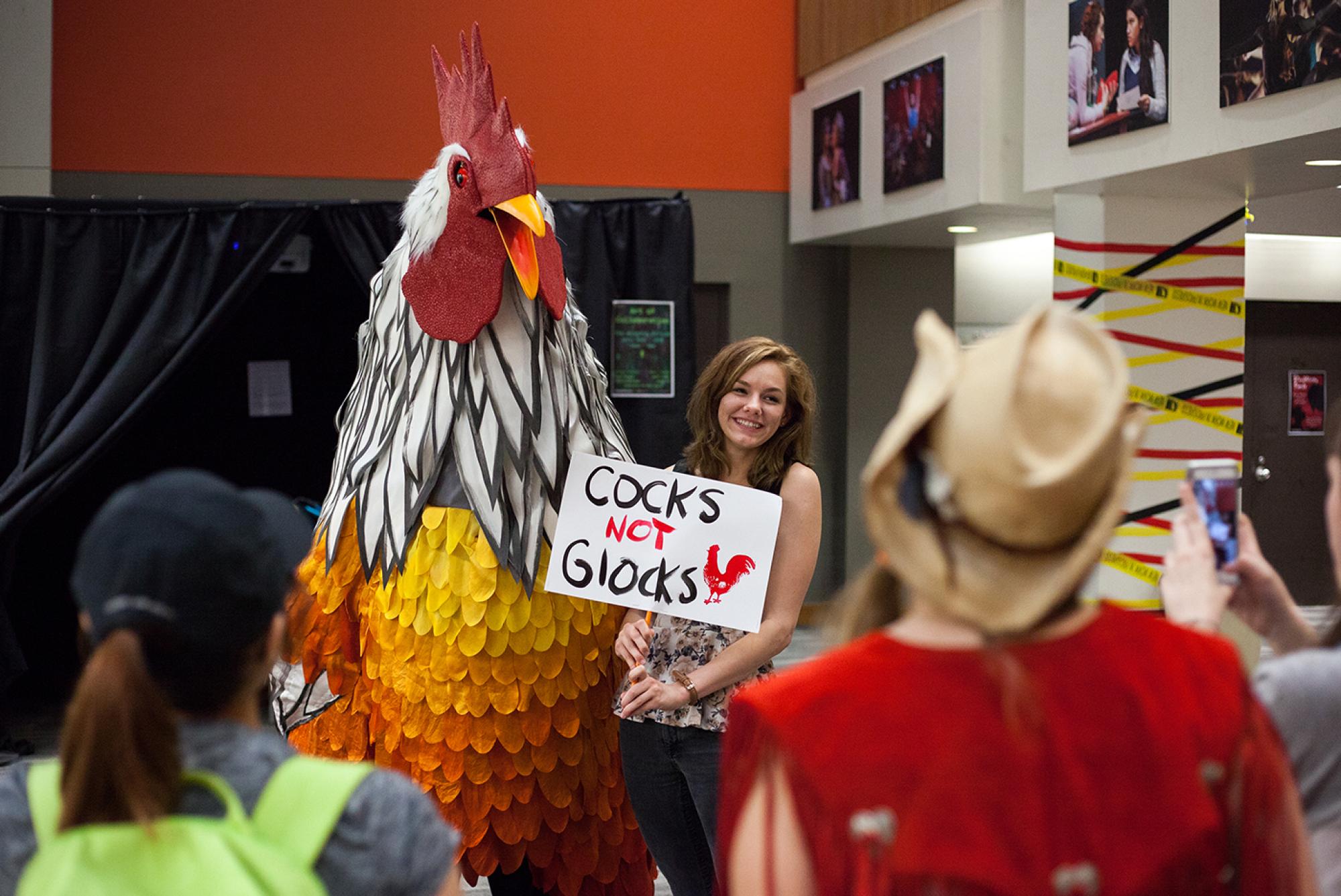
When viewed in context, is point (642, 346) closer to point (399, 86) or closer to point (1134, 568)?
point (1134, 568)

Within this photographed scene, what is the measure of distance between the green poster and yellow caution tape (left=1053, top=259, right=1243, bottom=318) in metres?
1.90

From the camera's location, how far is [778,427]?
2156mm

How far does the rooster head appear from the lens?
2074 mm

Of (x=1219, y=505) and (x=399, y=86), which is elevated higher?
(x=399, y=86)

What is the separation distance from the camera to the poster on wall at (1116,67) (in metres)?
Result: 4.74

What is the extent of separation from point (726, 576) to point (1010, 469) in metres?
1.20

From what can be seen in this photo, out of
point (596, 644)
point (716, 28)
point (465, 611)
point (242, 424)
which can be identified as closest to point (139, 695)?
point (465, 611)

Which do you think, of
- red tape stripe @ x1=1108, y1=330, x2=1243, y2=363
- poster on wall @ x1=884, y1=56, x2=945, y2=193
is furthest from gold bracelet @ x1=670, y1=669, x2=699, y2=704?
poster on wall @ x1=884, y1=56, x2=945, y2=193

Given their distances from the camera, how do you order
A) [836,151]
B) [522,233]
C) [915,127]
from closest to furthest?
1. [522,233]
2. [915,127]
3. [836,151]

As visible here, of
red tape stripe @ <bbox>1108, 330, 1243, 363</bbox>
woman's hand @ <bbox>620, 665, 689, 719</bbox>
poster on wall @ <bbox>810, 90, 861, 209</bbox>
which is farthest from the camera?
poster on wall @ <bbox>810, 90, 861, 209</bbox>

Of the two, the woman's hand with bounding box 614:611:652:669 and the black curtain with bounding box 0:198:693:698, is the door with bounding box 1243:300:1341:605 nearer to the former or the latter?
the black curtain with bounding box 0:198:693:698

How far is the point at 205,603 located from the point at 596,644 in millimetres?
1273

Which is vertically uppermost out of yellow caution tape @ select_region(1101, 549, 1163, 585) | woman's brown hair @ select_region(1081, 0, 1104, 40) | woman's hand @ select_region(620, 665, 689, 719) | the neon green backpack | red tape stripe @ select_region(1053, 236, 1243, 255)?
woman's brown hair @ select_region(1081, 0, 1104, 40)

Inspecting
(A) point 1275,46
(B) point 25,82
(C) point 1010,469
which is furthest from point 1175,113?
(B) point 25,82
